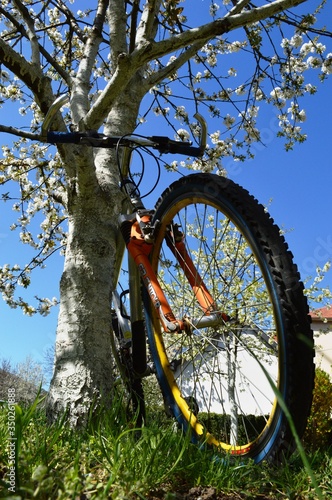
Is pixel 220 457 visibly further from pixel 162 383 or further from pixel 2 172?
pixel 2 172

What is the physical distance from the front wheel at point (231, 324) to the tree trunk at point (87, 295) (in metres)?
0.31

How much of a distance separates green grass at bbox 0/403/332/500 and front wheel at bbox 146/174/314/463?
0.36 feet

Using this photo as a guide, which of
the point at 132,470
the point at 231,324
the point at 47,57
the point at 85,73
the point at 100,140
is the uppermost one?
the point at 47,57

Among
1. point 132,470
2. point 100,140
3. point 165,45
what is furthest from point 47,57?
point 132,470

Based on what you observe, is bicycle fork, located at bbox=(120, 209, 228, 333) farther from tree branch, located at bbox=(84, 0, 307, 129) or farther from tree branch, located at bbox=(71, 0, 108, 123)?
tree branch, located at bbox=(71, 0, 108, 123)

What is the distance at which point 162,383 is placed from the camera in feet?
7.38

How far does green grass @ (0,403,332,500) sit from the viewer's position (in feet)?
3.77

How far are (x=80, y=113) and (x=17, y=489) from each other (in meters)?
2.91

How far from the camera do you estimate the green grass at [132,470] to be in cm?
115

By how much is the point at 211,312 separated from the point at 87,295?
0.91 metres

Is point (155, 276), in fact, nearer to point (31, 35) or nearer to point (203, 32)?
point (203, 32)

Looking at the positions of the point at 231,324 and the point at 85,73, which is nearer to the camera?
the point at 231,324

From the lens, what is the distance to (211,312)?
6.52ft

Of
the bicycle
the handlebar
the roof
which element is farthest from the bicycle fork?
the roof
